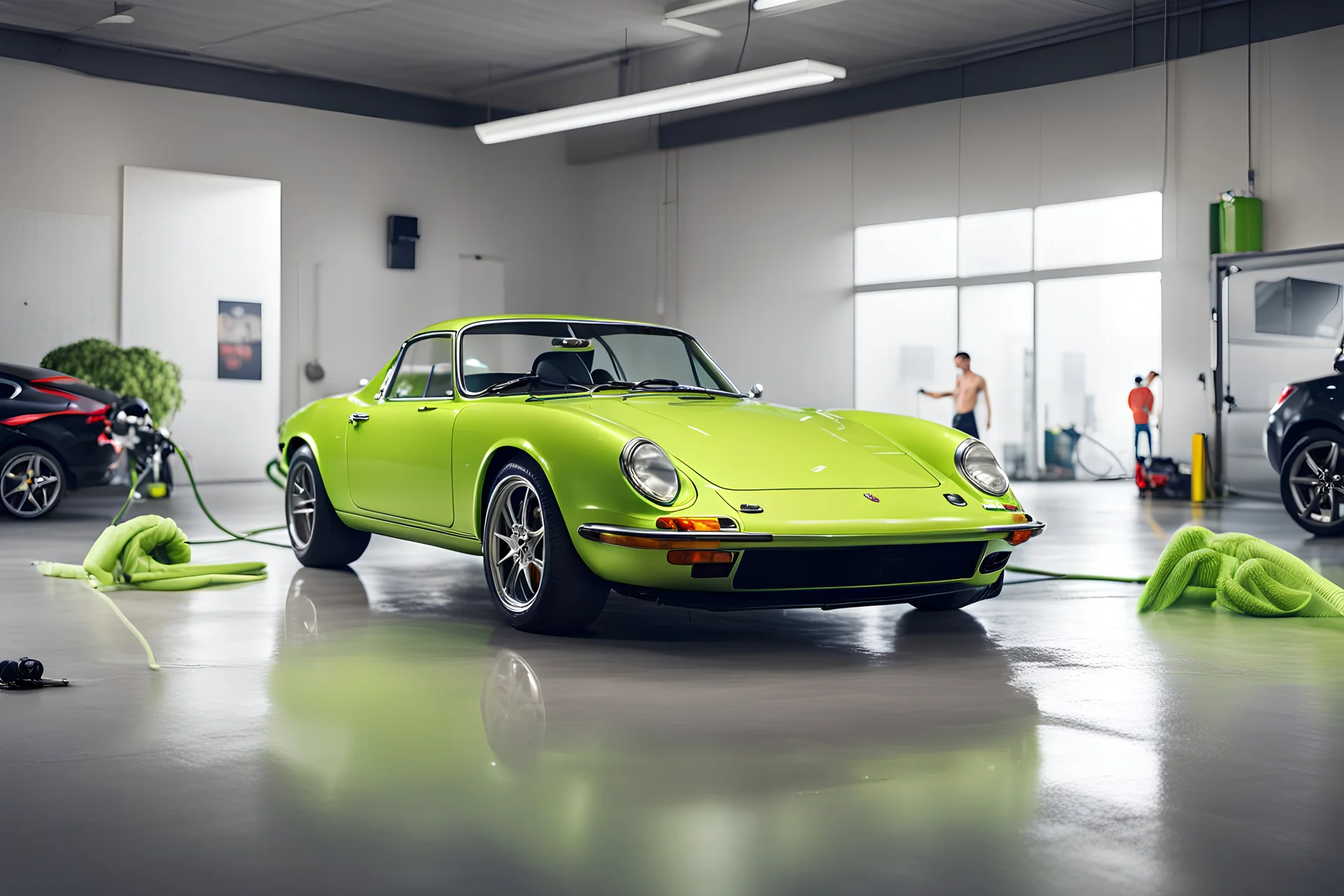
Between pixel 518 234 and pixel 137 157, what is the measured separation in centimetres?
569

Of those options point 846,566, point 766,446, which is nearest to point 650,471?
point 766,446

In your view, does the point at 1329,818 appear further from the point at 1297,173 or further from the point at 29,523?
the point at 1297,173

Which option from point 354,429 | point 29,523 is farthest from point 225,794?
point 29,523

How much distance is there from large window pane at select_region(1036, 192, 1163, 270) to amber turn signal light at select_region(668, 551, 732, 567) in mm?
12061

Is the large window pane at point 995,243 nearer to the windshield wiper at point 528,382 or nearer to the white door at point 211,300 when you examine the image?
the white door at point 211,300

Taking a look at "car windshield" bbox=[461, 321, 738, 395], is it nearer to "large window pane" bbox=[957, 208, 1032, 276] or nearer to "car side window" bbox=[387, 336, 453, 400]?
"car side window" bbox=[387, 336, 453, 400]

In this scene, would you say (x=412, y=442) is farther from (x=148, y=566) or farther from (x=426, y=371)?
(x=148, y=566)

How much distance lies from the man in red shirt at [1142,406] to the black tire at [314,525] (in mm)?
10459

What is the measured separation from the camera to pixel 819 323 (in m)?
18.1

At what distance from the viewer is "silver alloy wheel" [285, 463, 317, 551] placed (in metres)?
6.84

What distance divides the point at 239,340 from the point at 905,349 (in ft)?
27.9

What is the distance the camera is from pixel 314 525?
6.69m

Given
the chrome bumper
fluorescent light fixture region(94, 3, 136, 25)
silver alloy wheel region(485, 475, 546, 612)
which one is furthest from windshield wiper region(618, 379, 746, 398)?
fluorescent light fixture region(94, 3, 136, 25)

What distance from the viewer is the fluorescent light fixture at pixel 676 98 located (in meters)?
12.6
